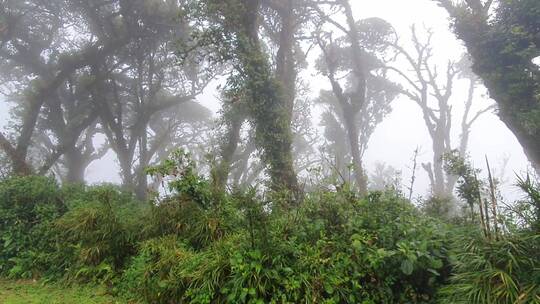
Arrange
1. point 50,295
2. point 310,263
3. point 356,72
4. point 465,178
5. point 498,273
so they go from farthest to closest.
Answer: point 356,72 < point 465,178 < point 50,295 < point 310,263 < point 498,273

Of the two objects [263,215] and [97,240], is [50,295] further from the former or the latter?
[263,215]

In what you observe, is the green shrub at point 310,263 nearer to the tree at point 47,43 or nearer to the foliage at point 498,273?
the foliage at point 498,273

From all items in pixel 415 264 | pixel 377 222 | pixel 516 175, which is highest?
pixel 516 175

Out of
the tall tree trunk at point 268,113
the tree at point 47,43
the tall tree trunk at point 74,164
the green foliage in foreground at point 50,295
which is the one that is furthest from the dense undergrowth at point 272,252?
the tall tree trunk at point 74,164

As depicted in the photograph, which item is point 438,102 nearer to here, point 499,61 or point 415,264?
point 499,61

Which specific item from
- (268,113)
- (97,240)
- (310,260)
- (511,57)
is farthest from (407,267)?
(511,57)

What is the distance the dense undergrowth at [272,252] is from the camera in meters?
3.64

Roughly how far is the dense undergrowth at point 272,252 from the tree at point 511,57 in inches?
305

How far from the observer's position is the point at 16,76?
2064cm

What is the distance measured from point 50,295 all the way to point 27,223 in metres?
2.44

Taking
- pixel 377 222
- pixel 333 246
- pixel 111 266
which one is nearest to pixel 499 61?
pixel 377 222

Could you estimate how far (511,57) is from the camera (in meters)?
10.4

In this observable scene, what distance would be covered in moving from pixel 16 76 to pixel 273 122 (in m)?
19.7

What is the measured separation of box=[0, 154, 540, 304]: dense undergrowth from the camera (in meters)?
3.64
